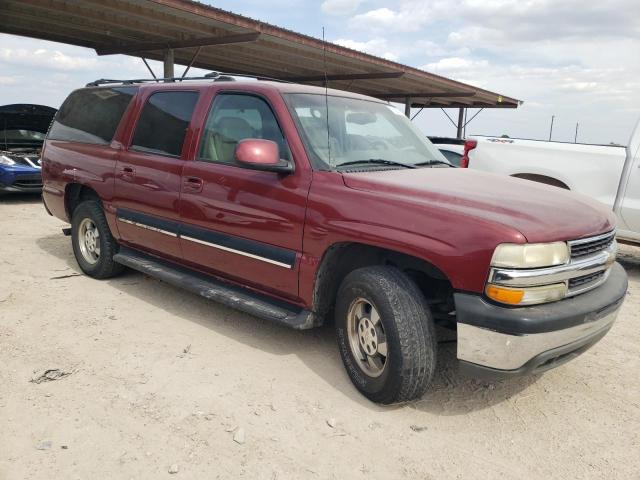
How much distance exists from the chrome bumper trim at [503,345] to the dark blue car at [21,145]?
9050 mm

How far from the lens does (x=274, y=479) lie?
237 cm

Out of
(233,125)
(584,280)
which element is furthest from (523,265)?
(233,125)

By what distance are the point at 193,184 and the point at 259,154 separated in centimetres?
95

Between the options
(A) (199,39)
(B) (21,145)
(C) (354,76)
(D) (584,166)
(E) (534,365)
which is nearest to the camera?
(E) (534,365)

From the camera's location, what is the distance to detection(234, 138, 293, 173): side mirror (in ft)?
10.2

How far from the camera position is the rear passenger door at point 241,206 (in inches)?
131

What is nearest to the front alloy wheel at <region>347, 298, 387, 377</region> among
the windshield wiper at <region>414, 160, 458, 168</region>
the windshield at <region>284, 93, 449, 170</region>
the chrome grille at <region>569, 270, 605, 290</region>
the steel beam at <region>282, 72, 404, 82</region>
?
the windshield at <region>284, 93, 449, 170</region>

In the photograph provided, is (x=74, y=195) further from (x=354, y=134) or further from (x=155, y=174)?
(x=354, y=134)

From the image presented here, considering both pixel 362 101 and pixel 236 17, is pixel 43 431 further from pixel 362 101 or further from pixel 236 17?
pixel 236 17

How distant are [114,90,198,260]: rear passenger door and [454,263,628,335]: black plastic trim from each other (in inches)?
96.1

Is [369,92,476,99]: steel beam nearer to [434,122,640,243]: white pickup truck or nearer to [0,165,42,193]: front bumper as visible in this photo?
[434,122,640,243]: white pickup truck

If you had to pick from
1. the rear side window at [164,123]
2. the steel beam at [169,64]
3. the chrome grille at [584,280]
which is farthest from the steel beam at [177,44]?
the chrome grille at [584,280]

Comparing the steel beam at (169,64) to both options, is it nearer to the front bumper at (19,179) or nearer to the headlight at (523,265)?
the front bumper at (19,179)

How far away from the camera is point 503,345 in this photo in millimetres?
2502
